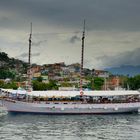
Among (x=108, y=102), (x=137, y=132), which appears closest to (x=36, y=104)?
(x=108, y=102)

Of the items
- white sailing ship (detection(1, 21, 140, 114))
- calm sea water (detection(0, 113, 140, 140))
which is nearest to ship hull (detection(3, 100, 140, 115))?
white sailing ship (detection(1, 21, 140, 114))

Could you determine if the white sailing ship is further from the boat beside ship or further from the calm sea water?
the calm sea water

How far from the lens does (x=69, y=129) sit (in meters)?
69.3

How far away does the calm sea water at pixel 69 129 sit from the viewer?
61.0m

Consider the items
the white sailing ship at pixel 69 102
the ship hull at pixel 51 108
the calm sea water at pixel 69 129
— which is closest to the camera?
the calm sea water at pixel 69 129

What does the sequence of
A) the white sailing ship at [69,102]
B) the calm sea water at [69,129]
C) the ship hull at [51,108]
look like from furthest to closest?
the white sailing ship at [69,102] < the ship hull at [51,108] < the calm sea water at [69,129]

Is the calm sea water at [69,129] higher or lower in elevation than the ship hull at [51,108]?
lower

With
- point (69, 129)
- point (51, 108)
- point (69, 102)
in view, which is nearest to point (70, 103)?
point (69, 102)

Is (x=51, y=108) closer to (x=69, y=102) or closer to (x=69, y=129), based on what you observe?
(x=69, y=102)

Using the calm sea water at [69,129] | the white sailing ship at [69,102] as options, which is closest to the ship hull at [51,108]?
the white sailing ship at [69,102]

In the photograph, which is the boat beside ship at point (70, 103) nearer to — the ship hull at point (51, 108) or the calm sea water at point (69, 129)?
the ship hull at point (51, 108)

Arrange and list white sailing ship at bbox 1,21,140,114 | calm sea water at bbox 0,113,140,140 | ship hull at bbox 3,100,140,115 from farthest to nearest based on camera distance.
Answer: white sailing ship at bbox 1,21,140,114 < ship hull at bbox 3,100,140,115 < calm sea water at bbox 0,113,140,140

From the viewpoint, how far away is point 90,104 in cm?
9819

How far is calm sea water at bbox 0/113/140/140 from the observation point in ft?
200
